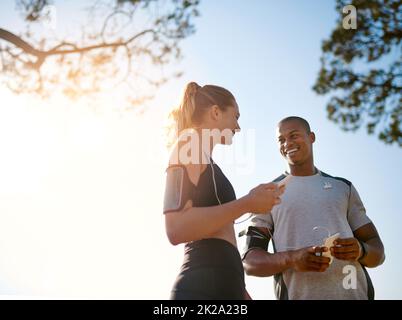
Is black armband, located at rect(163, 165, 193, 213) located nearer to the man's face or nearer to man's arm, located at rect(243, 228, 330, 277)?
man's arm, located at rect(243, 228, 330, 277)

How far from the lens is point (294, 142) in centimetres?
290

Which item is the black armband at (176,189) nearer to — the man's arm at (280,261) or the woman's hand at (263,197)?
the woman's hand at (263,197)

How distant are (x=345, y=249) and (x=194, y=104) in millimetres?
1087

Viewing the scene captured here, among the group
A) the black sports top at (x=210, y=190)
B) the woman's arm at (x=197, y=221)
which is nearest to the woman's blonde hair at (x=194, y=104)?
the black sports top at (x=210, y=190)

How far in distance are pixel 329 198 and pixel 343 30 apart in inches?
105

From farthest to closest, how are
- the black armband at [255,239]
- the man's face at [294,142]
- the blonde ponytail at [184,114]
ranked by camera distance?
1. the man's face at [294,142]
2. the black armband at [255,239]
3. the blonde ponytail at [184,114]

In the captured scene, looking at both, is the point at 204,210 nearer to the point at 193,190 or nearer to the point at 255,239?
the point at 193,190

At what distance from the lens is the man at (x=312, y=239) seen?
2.45 m

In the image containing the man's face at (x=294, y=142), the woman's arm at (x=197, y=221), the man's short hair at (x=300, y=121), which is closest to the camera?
the woman's arm at (x=197, y=221)

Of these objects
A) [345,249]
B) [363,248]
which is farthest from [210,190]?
[363,248]

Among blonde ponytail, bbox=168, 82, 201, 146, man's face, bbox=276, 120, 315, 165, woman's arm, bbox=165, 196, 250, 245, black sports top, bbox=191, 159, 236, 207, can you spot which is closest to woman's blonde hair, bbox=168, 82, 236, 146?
blonde ponytail, bbox=168, 82, 201, 146
